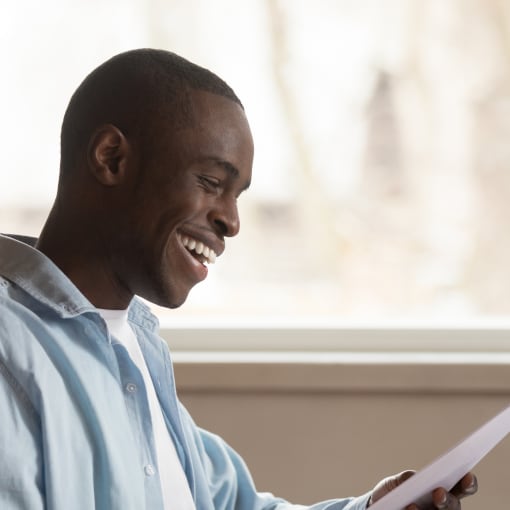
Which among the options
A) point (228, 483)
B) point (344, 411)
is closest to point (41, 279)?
point (228, 483)

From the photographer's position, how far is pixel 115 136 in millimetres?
1241

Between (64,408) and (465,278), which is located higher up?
(64,408)

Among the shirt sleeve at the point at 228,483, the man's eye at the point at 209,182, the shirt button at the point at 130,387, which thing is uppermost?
the man's eye at the point at 209,182

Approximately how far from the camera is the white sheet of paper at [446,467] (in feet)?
3.79

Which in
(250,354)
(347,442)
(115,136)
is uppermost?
(115,136)

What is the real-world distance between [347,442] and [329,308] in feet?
1.21

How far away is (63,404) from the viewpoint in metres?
1.12

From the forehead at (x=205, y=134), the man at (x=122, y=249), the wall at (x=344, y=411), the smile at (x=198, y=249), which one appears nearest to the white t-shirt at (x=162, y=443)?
the man at (x=122, y=249)

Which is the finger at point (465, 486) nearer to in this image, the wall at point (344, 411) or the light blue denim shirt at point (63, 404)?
the light blue denim shirt at point (63, 404)

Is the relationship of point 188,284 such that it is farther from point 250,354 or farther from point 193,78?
point 250,354

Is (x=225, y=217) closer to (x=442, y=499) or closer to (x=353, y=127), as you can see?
(x=442, y=499)

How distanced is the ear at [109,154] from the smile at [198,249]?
11cm

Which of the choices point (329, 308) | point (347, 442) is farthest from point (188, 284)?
point (329, 308)

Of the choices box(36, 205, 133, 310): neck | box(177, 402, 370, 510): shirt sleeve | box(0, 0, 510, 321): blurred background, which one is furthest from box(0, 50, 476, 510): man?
→ box(0, 0, 510, 321): blurred background
